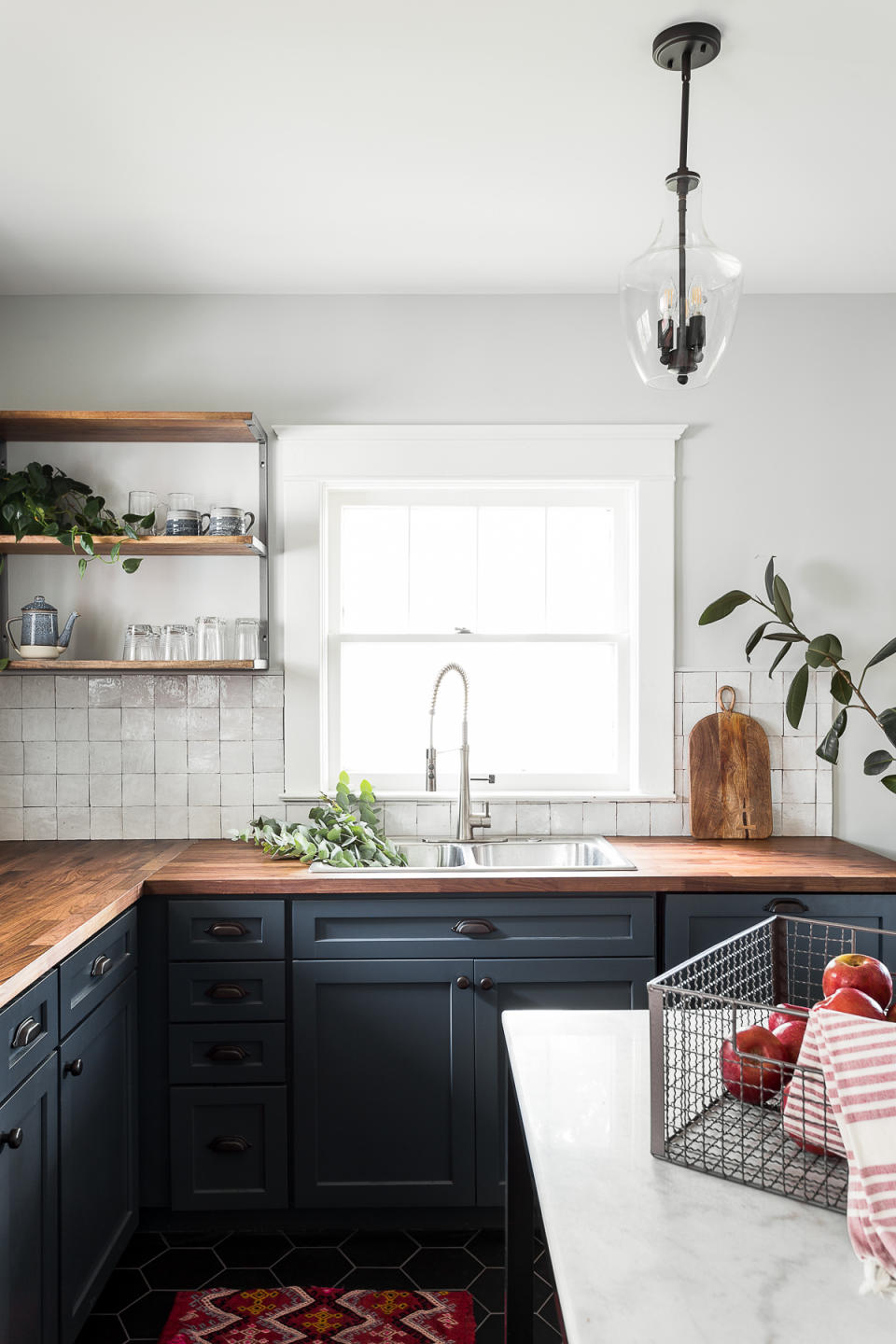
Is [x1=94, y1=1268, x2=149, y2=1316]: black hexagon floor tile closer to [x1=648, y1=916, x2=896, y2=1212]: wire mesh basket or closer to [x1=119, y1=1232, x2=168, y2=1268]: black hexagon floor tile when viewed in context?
[x1=119, y1=1232, x2=168, y2=1268]: black hexagon floor tile

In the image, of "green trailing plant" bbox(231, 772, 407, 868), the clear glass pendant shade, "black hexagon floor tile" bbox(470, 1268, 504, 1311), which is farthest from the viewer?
"green trailing plant" bbox(231, 772, 407, 868)

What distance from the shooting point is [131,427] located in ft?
9.77

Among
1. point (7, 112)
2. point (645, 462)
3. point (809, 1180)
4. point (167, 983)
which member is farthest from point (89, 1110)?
point (645, 462)

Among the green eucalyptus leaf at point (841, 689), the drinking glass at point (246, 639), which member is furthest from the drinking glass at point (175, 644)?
the green eucalyptus leaf at point (841, 689)

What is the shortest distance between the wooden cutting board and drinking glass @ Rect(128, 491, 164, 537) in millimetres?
1877

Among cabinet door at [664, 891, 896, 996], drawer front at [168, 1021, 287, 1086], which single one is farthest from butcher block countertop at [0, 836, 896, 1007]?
drawer front at [168, 1021, 287, 1086]

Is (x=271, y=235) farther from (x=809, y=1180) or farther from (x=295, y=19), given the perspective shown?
(x=809, y=1180)

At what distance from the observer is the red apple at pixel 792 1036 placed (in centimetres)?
111

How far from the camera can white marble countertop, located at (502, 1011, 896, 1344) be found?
2.69 feet

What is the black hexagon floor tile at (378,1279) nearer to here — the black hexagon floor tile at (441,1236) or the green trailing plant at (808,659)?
the black hexagon floor tile at (441,1236)

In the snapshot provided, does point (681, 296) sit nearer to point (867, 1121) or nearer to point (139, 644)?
point (867, 1121)

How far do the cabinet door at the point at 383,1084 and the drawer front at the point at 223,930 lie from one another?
121mm

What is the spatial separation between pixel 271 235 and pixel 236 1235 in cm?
276

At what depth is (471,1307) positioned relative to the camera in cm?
227
